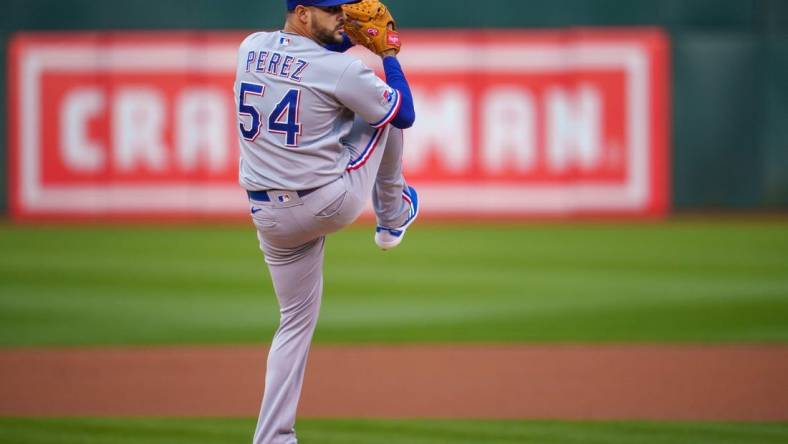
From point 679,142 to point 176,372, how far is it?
10.8 meters

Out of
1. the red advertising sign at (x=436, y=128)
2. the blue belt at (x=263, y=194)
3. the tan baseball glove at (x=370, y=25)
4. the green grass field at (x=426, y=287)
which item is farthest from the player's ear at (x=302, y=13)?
the red advertising sign at (x=436, y=128)

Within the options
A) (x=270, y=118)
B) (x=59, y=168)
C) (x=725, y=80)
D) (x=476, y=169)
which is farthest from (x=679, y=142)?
(x=270, y=118)

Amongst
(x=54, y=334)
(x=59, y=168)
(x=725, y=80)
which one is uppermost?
(x=725, y=80)

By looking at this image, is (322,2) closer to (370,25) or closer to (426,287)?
(370,25)

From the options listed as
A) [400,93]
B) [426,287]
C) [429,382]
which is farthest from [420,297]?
[400,93]

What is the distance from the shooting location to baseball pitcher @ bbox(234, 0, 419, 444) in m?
3.70

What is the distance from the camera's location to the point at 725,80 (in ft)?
52.1

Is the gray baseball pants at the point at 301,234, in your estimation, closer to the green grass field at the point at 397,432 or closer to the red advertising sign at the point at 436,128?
the green grass field at the point at 397,432

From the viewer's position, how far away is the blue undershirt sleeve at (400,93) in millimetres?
3754

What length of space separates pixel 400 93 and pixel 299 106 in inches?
12.9

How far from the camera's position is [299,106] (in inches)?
146

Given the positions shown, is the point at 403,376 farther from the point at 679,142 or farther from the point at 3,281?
the point at 679,142

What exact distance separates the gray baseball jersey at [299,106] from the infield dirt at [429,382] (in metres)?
1.90

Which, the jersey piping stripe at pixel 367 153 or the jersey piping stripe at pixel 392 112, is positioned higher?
the jersey piping stripe at pixel 392 112
